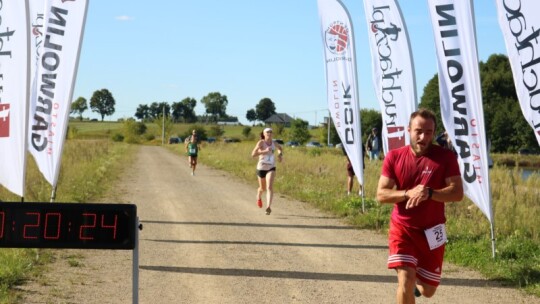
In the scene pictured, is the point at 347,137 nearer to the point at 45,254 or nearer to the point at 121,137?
the point at 45,254

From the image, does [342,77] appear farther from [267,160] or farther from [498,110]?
[498,110]

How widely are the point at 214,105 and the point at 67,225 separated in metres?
183

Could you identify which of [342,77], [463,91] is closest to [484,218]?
[342,77]

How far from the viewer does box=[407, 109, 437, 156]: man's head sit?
5.62 meters

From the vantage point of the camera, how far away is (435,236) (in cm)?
568

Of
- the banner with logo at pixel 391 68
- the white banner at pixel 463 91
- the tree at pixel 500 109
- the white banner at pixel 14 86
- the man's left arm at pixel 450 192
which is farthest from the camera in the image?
the tree at pixel 500 109

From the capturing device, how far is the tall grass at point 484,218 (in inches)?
356

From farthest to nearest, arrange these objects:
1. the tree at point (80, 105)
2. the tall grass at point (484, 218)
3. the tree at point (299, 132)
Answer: the tree at point (80, 105), the tree at point (299, 132), the tall grass at point (484, 218)

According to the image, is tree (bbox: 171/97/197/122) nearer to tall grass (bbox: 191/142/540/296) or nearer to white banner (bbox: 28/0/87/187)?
tall grass (bbox: 191/142/540/296)

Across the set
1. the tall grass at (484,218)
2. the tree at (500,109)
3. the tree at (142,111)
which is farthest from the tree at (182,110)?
the tall grass at (484,218)

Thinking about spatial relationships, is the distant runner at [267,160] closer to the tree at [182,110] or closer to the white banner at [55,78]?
the white banner at [55,78]

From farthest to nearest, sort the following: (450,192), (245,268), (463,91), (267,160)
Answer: (267,160)
(463,91)
(245,268)
(450,192)

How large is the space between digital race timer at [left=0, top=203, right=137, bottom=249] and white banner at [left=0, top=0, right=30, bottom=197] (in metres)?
3.14

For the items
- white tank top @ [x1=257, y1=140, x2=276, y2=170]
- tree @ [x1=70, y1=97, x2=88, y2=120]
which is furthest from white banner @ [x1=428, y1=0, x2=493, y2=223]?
tree @ [x1=70, y1=97, x2=88, y2=120]
